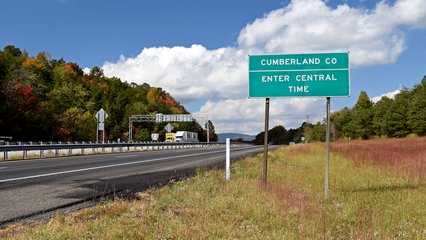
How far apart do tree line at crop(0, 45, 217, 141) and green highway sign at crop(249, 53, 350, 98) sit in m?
57.7

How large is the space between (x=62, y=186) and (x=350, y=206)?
280 inches

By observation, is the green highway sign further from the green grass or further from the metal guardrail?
the metal guardrail

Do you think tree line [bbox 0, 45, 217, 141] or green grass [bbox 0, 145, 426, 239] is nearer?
green grass [bbox 0, 145, 426, 239]

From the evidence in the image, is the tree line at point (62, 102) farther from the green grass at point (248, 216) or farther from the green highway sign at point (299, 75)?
the green grass at point (248, 216)

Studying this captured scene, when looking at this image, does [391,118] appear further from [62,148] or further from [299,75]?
[299,75]

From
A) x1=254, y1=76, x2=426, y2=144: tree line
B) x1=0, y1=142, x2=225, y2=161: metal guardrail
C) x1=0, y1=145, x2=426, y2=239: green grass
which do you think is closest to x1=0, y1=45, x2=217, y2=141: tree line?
x1=0, y1=142, x2=225, y2=161: metal guardrail

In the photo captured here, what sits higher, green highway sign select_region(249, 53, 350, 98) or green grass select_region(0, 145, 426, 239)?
green highway sign select_region(249, 53, 350, 98)

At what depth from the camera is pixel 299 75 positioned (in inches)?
449

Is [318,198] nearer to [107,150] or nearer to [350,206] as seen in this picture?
[350,206]

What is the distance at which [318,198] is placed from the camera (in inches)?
388

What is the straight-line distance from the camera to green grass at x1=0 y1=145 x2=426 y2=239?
19.5 ft

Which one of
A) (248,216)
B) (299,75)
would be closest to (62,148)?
(299,75)

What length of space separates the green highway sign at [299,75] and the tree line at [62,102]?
57670 millimetres

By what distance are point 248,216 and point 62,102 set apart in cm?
9254
